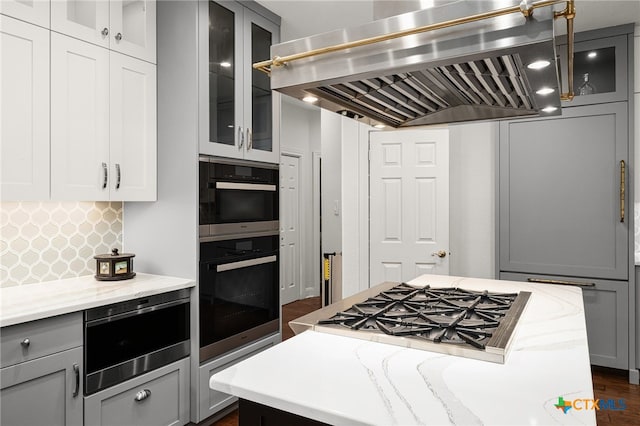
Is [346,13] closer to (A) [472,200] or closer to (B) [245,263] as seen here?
(B) [245,263]

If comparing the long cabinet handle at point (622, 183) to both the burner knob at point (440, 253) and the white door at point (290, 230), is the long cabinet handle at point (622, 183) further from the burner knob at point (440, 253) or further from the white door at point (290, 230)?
the white door at point (290, 230)

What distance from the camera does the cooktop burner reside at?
1308 millimetres

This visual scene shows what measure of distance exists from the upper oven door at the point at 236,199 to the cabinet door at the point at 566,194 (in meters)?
1.97

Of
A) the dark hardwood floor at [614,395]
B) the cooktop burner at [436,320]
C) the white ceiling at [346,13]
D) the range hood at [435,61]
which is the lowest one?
the dark hardwood floor at [614,395]

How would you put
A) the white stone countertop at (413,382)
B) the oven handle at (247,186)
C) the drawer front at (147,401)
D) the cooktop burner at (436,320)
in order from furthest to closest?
the oven handle at (247,186), the drawer front at (147,401), the cooktop burner at (436,320), the white stone countertop at (413,382)

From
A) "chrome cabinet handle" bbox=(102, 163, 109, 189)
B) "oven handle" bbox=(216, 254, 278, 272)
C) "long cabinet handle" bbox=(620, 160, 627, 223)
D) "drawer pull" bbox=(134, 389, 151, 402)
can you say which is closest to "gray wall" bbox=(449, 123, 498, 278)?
"long cabinet handle" bbox=(620, 160, 627, 223)

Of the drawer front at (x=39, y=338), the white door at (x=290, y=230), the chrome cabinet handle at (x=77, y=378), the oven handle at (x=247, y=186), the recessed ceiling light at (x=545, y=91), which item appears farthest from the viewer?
the white door at (x=290, y=230)

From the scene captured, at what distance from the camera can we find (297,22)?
10.5 feet

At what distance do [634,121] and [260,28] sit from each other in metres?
2.78

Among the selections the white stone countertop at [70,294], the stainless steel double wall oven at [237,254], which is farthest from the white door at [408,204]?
the white stone countertop at [70,294]

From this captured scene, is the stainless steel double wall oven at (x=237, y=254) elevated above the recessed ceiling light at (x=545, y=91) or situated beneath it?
situated beneath

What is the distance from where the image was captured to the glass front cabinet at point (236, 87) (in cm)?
263

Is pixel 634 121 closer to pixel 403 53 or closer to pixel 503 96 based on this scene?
pixel 503 96

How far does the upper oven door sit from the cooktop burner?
115cm
